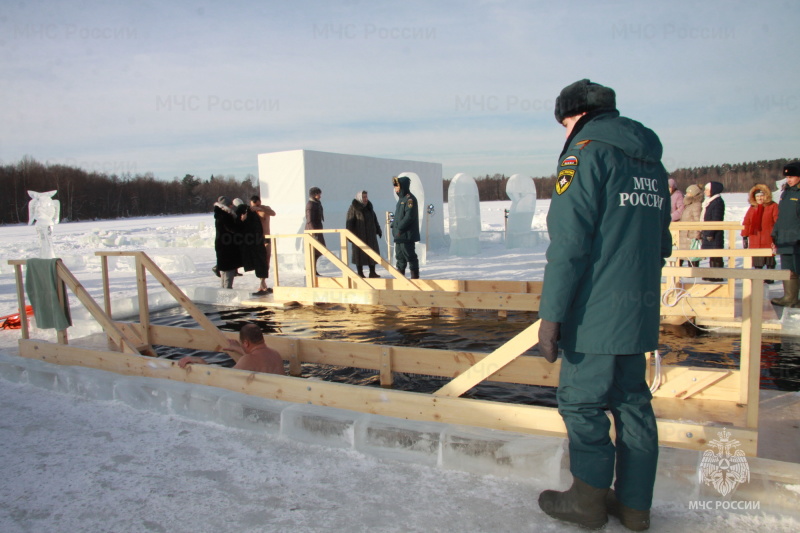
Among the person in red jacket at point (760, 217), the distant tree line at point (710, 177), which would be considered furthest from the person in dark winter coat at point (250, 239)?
the distant tree line at point (710, 177)

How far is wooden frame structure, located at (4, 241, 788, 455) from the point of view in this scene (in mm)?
2777

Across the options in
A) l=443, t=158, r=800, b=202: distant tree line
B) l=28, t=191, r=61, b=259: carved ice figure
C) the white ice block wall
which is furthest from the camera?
l=443, t=158, r=800, b=202: distant tree line

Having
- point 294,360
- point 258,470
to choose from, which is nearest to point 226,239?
point 294,360

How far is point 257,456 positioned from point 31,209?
4.96 m

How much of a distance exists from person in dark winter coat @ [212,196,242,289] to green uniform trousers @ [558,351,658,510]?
27.6 ft

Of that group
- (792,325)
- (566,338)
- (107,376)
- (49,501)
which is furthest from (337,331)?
(792,325)

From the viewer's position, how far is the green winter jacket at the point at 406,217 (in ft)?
31.3

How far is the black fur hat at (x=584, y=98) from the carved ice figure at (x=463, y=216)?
42.6 ft

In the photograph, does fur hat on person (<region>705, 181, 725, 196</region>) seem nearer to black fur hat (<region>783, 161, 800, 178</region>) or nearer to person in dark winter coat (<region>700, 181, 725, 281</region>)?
person in dark winter coat (<region>700, 181, 725, 281</region>)

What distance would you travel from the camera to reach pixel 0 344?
20.4ft

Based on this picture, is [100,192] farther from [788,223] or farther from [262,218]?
[788,223]

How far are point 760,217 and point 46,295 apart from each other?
32.6 feet

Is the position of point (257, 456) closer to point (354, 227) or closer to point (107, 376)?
point (107, 376)

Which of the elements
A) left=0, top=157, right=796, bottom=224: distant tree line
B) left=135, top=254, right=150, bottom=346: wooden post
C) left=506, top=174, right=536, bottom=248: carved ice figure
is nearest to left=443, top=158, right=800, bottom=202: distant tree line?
A: left=0, top=157, right=796, bottom=224: distant tree line
